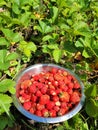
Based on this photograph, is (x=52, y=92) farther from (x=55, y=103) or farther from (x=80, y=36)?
(x=80, y=36)

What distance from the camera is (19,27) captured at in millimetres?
2086

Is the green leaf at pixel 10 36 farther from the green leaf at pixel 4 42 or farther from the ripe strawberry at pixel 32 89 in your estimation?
the ripe strawberry at pixel 32 89

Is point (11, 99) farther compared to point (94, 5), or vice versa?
point (94, 5)

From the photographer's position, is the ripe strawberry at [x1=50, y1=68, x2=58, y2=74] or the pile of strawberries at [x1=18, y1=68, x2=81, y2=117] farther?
the ripe strawberry at [x1=50, y1=68, x2=58, y2=74]

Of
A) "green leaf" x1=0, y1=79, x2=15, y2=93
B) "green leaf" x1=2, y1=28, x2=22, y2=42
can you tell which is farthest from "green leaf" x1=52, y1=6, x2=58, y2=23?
"green leaf" x1=0, y1=79, x2=15, y2=93

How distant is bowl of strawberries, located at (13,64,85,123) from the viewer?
167 cm

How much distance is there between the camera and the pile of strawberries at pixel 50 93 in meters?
1.70

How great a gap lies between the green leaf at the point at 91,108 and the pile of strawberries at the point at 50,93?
61 mm

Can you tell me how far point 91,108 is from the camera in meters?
1.75

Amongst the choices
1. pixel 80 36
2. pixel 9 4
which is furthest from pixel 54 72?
pixel 9 4

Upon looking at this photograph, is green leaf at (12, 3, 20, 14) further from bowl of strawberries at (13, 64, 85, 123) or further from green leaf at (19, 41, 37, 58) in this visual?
bowl of strawberries at (13, 64, 85, 123)

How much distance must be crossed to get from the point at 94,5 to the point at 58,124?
958 millimetres

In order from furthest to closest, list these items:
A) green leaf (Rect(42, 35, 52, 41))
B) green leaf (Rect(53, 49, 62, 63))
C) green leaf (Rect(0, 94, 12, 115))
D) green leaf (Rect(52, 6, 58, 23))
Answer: green leaf (Rect(52, 6, 58, 23)) < green leaf (Rect(42, 35, 52, 41)) < green leaf (Rect(53, 49, 62, 63)) < green leaf (Rect(0, 94, 12, 115))

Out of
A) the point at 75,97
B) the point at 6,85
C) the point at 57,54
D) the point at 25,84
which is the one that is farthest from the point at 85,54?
the point at 6,85
